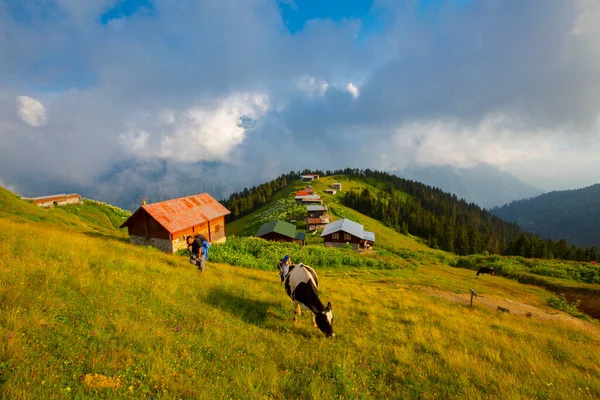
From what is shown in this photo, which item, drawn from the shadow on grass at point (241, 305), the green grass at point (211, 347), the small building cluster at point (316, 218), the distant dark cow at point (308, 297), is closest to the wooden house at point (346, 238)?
the small building cluster at point (316, 218)

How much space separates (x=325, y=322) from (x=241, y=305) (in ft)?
11.8

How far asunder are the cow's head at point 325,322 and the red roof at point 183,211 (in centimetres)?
2633

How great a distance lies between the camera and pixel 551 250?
3270 inches

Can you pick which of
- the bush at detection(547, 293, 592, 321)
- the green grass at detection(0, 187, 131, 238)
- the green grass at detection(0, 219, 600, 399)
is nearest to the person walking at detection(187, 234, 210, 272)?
the green grass at detection(0, 219, 600, 399)

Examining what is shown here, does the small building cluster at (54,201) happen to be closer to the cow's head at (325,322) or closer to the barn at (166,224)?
the barn at (166,224)

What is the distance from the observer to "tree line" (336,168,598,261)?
83.2m

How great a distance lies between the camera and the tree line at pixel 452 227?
83.2 metres

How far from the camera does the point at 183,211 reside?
34750 millimetres

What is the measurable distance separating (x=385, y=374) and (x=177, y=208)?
33522 millimetres

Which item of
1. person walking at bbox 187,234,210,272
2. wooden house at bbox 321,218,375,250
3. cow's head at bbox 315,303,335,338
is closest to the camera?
cow's head at bbox 315,303,335,338

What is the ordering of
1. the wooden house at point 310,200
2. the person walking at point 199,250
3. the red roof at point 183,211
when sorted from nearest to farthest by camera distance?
1. the person walking at point 199,250
2. the red roof at point 183,211
3. the wooden house at point 310,200

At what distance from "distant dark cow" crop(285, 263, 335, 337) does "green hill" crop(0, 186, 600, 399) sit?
1.39 ft

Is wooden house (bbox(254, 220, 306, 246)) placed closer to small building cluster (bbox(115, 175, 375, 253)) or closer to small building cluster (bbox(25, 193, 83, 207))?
small building cluster (bbox(115, 175, 375, 253))

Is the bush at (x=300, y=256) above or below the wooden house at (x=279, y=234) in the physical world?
below
